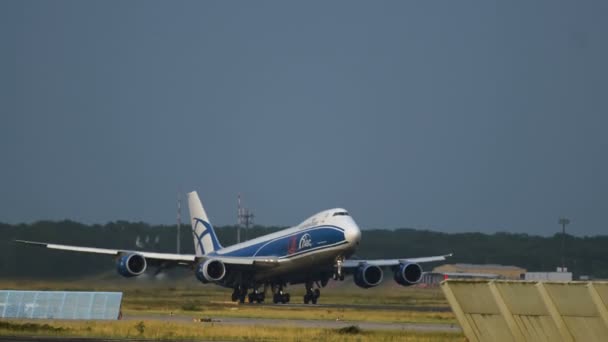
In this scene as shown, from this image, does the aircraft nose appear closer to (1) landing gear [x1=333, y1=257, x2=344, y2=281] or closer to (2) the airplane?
(2) the airplane

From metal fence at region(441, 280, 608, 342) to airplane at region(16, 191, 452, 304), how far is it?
47878mm

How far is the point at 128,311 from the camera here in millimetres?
56688

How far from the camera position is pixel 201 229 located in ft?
276

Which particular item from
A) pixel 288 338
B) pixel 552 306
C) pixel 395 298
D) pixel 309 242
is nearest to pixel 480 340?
pixel 552 306

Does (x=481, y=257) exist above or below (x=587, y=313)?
above

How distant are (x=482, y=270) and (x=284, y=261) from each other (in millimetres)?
58984

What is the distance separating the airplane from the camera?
225ft

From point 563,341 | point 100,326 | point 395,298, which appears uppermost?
point 395,298

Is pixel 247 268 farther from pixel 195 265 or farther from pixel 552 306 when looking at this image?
pixel 552 306

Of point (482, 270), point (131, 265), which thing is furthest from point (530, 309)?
point (482, 270)

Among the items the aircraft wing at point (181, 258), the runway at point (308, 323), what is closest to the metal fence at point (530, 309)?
the runway at point (308, 323)

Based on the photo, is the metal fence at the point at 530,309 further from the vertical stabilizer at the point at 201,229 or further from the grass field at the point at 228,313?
the vertical stabilizer at the point at 201,229

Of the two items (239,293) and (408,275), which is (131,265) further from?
(408,275)

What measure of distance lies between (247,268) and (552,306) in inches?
2140
